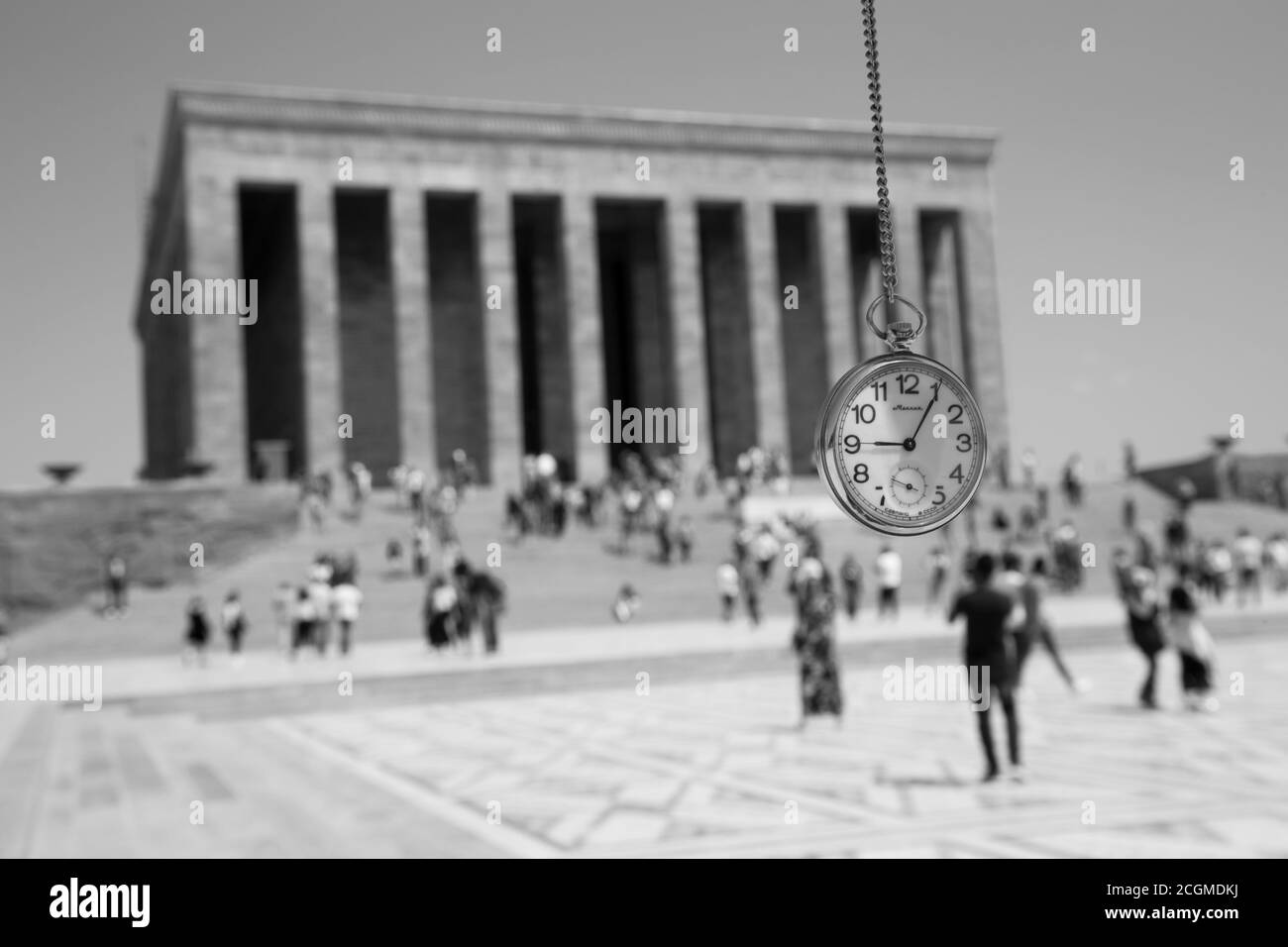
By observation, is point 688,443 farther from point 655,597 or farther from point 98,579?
point 98,579

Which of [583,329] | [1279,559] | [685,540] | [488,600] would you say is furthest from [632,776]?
[583,329]

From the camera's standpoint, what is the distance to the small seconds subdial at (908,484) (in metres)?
3.17

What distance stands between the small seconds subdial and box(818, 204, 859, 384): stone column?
41.3 meters

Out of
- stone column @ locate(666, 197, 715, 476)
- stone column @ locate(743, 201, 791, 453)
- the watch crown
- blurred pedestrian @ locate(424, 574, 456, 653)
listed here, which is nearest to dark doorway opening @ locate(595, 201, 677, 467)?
stone column @ locate(666, 197, 715, 476)

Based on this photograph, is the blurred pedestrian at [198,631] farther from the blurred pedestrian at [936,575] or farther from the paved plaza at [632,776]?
the blurred pedestrian at [936,575]

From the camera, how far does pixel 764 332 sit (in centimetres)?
4344

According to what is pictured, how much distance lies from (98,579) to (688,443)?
17.8 metres

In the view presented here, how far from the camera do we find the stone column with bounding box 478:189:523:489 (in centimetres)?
4066

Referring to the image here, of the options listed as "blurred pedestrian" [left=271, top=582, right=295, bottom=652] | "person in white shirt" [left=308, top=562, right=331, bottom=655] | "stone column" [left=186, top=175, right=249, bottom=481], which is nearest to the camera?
"person in white shirt" [left=308, top=562, right=331, bottom=655]

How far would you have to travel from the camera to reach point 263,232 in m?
45.5

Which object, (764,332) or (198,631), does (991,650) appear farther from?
(764,332)

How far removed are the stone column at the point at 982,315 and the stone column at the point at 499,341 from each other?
15357 millimetres

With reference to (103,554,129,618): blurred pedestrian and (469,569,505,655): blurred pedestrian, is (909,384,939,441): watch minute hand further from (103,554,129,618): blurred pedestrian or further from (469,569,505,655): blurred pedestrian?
(103,554,129,618): blurred pedestrian

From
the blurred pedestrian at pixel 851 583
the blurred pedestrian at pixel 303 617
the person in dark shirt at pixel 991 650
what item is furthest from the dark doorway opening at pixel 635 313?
the person in dark shirt at pixel 991 650
